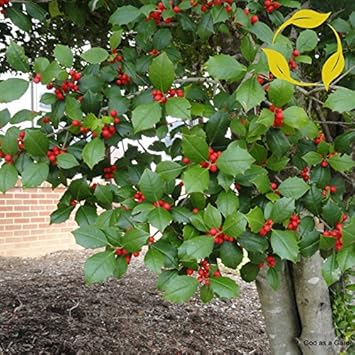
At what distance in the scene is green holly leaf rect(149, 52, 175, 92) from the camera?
1.08m

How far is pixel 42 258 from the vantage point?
5297 millimetres

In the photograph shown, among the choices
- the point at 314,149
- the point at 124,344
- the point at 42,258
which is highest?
the point at 314,149

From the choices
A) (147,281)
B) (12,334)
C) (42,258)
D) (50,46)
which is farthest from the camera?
(42,258)

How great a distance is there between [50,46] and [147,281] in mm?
2364

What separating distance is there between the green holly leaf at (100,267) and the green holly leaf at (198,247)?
0.16 meters

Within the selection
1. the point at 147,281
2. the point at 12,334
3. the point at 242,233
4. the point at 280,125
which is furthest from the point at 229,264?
the point at 147,281

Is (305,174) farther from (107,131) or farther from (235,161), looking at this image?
(107,131)

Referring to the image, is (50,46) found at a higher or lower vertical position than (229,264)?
higher

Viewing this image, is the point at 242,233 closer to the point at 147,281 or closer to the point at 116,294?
the point at 116,294

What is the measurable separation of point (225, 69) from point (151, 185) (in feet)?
1.02

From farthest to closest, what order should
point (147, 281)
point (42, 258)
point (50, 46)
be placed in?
1. point (42, 258)
2. point (147, 281)
3. point (50, 46)

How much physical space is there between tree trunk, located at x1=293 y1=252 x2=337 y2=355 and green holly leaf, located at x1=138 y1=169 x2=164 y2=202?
927mm

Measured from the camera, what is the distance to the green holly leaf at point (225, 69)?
1082 millimetres

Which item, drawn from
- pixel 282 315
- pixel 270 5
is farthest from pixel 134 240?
pixel 282 315
